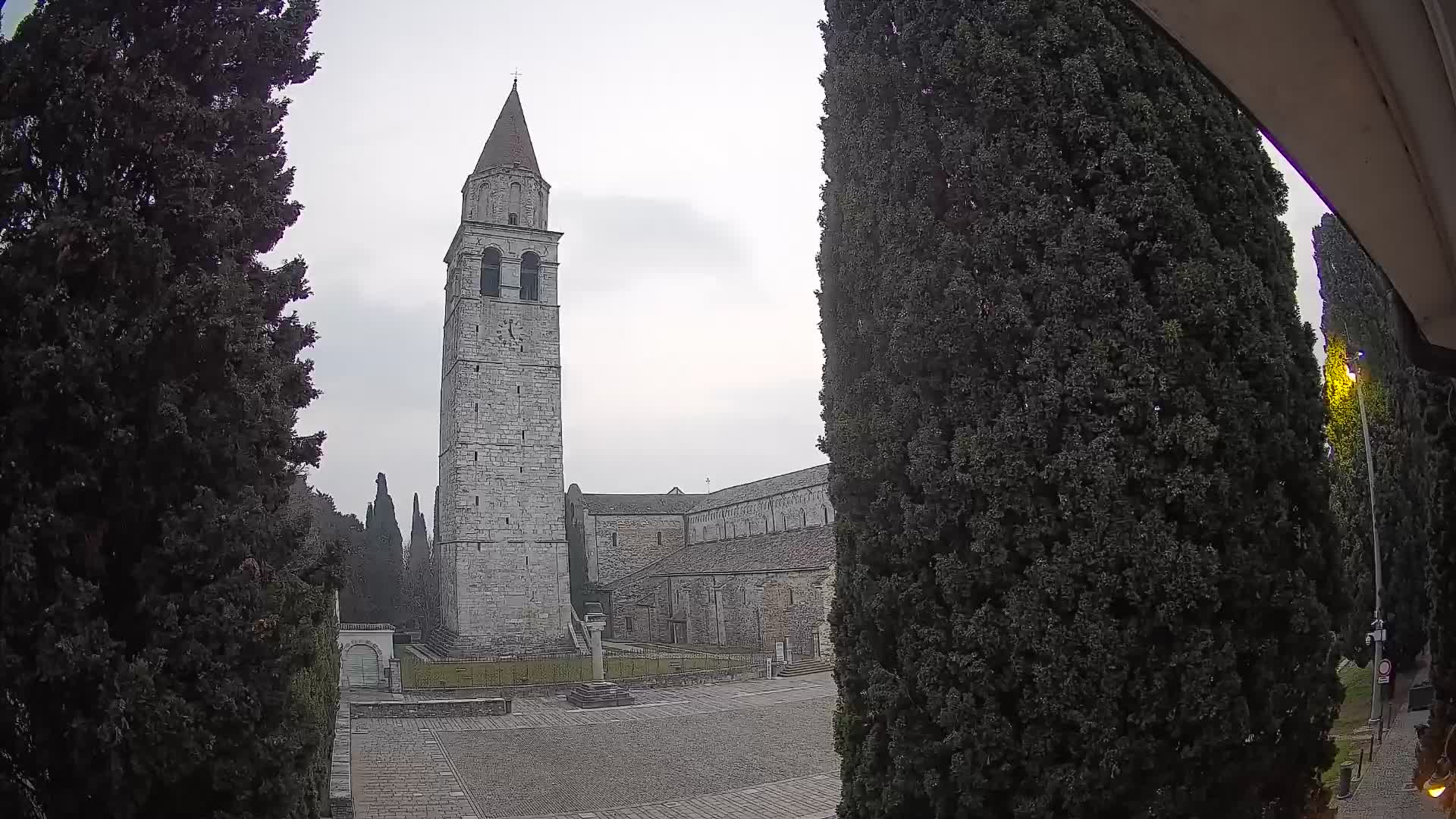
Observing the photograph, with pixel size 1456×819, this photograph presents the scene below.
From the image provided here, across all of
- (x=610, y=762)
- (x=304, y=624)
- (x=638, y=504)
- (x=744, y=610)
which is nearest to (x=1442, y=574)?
(x=304, y=624)

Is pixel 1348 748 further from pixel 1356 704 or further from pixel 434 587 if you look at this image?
pixel 434 587

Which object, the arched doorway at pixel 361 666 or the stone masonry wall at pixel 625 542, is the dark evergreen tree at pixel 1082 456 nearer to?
the arched doorway at pixel 361 666

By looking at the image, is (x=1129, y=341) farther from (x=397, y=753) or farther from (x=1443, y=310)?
(x=397, y=753)

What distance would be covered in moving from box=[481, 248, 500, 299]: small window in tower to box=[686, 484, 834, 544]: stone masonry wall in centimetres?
1633

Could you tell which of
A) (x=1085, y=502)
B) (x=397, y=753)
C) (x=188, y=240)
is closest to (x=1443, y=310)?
(x=1085, y=502)

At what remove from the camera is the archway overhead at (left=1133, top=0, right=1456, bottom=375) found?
210 centimetres

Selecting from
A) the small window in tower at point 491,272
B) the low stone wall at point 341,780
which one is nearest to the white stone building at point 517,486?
the small window in tower at point 491,272

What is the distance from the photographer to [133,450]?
4.37 metres

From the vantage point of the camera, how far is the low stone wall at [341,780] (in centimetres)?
1116

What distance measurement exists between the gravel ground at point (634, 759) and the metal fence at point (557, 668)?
22.7ft

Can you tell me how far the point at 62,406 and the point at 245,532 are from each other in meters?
1.05

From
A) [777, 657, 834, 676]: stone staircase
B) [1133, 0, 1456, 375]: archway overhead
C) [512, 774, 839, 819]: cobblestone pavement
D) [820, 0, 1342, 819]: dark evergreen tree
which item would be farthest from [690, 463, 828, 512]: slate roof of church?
[1133, 0, 1456, 375]: archway overhead

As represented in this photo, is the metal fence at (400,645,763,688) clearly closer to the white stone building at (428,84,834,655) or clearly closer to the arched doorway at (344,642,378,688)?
the arched doorway at (344,642,378,688)

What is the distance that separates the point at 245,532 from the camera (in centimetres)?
456
